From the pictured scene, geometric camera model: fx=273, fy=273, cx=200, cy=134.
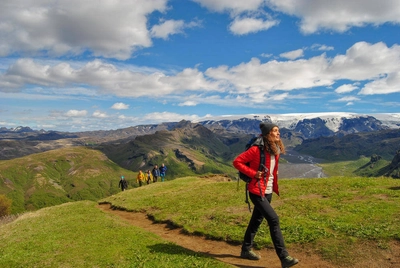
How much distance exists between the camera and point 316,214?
66.5 ft

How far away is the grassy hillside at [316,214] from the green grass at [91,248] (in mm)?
3932

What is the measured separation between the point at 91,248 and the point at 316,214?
16115 mm

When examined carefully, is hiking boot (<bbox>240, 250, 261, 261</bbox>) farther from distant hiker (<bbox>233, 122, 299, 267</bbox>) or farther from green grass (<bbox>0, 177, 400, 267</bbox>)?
A: distant hiker (<bbox>233, 122, 299, 267</bbox>)

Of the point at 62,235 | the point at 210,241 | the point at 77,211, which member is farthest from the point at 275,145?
the point at 77,211

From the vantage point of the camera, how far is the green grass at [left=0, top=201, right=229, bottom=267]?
15320 mm

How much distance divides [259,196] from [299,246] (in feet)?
17.6

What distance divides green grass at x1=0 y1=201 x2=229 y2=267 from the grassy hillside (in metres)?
3.93

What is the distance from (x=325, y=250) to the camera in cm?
1457

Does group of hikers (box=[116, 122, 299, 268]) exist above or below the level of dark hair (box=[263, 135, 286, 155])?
below

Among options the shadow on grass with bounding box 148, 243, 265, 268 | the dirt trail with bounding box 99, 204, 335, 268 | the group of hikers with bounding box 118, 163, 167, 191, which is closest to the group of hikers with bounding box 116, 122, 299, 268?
the dirt trail with bounding box 99, 204, 335, 268

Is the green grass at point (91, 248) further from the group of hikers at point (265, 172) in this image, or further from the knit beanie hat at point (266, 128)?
the knit beanie hat at point (266, 128)

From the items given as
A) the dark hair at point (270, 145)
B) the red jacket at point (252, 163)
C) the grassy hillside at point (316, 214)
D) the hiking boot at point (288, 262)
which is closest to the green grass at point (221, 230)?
the grassy hillside at point (316, 214)

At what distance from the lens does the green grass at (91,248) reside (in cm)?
1532

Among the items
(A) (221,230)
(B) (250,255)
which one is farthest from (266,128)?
(A) (221,230)
